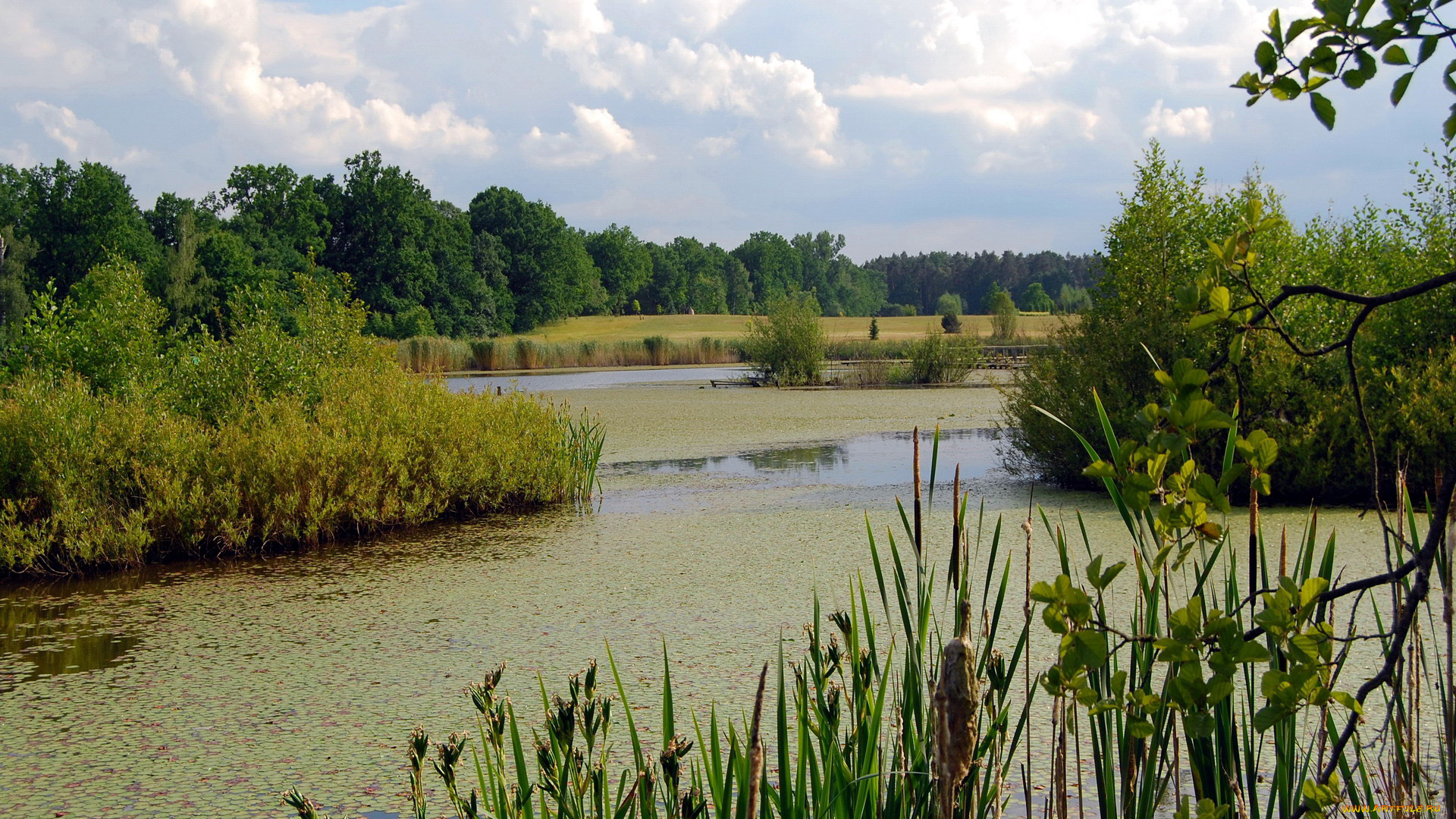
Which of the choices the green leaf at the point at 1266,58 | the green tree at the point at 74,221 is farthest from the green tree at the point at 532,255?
the green leaf at the point at 1266,58

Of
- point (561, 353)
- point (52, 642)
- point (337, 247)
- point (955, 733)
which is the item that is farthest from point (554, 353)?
point (955, 733)

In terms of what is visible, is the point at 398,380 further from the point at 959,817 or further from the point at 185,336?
the point at 959,817

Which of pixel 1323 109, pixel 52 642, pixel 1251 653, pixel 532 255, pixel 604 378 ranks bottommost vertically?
pixel 52 642

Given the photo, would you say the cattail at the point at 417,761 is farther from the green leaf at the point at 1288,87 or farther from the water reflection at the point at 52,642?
the water reflection at the point at 52,642

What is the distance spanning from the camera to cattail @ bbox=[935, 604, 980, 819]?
2.91 feet

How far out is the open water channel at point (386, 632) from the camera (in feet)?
9.02

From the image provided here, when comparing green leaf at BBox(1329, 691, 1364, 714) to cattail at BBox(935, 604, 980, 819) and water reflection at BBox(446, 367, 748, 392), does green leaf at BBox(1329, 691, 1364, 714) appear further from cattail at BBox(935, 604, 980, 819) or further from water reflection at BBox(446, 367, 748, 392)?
water reflection at BBox(446, 367, 748, 392)

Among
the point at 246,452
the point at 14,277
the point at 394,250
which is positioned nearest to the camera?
the point at 246,452

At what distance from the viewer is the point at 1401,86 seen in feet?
3.12

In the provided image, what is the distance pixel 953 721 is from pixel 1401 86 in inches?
25.8

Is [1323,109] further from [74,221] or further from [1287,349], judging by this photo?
[74,221]

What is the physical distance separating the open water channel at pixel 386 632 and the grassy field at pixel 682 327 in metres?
37.3

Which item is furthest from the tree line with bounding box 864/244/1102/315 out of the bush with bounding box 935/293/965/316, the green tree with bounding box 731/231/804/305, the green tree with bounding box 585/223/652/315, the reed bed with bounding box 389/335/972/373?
the reed bed with bounding box 389/335/972/373

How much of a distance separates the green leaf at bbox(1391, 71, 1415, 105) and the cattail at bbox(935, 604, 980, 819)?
1.93 feet
